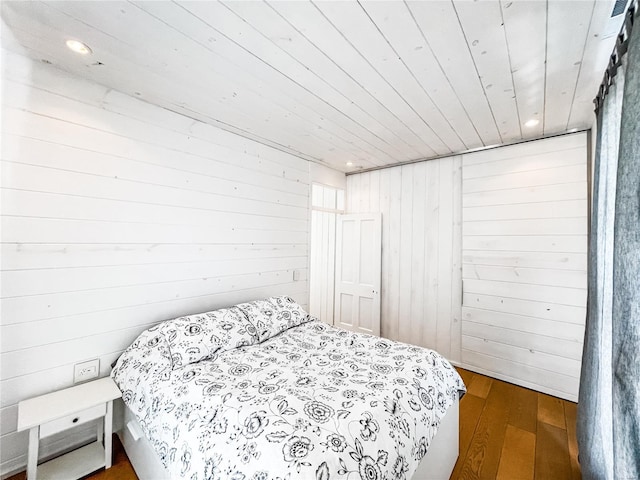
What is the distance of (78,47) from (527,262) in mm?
3858

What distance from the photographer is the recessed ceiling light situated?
1.49 m

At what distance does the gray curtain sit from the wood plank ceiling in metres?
0.43

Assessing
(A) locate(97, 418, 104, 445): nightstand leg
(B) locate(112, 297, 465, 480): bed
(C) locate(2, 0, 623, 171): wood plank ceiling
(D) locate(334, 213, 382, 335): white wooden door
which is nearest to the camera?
(B) locate(112, 297, 465, 480): bed

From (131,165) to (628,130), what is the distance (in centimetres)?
268

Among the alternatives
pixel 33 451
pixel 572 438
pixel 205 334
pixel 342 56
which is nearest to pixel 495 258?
pixel 572 438

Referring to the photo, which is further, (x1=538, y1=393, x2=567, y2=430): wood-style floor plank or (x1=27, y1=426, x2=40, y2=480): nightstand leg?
(x1=538, y1=393, x2=567, y2=430): wood-style floor plank

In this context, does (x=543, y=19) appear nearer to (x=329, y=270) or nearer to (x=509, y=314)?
(x=509, y=314)

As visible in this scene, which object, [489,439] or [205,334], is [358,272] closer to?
[489,439]

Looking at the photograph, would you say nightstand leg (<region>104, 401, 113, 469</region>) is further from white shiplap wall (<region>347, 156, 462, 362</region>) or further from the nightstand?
white shiplap wall (<region>347, 156, 462, 362</region>)

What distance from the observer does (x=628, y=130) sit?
0.90 meters

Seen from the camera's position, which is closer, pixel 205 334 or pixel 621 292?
pixel 621 292

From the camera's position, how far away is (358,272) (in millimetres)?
3900

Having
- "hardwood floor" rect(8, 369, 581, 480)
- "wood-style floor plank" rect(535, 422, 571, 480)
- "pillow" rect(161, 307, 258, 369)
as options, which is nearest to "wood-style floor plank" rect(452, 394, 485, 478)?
"hardwood floor" rect(8, 369, 581, 480)

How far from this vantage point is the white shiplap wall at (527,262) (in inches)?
101
